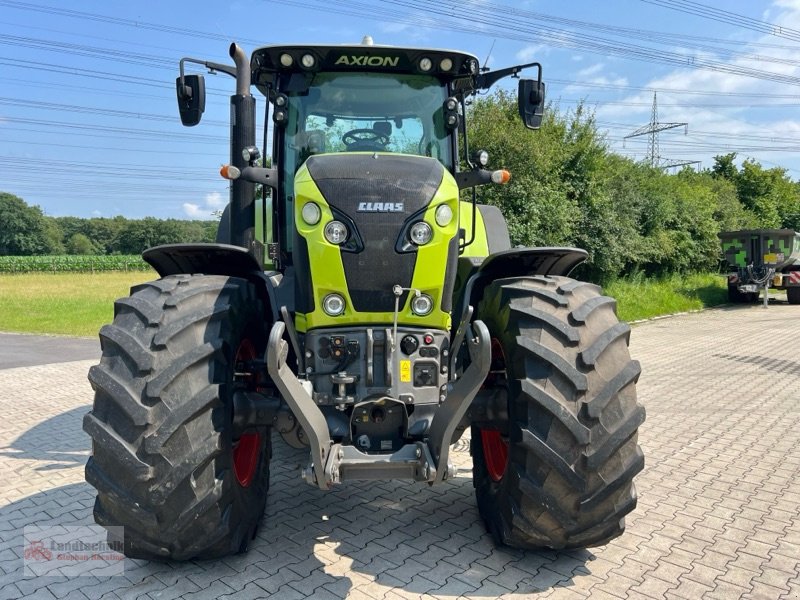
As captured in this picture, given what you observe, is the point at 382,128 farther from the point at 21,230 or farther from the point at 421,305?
the point at 21,230

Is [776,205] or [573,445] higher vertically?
[776,205]

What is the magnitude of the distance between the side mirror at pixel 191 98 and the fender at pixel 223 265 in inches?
44.3

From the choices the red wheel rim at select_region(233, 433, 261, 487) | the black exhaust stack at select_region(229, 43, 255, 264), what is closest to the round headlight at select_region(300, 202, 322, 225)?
the red wheel rim at select_region(233, 433, 261, 487)

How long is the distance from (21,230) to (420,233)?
337 ft

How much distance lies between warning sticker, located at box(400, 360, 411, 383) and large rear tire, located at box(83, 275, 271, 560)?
86cm

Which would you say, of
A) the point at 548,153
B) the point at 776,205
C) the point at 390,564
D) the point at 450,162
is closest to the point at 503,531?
the point at 390,564

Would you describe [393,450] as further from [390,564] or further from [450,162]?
[450,162]

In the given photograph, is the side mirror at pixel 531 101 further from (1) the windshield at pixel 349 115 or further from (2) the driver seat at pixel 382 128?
(2) the driver seat at pixel 382 128

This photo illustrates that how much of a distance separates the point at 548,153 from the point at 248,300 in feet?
40.0

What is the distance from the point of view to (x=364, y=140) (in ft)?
13.0

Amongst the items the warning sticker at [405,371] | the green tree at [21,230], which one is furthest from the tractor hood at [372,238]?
the green tree at [21,230]

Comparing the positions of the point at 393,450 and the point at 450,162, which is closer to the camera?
the point at 393,450

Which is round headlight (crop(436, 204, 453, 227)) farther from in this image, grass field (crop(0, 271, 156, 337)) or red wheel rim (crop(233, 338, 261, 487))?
grass field (crop(0, 271, 156, 337))

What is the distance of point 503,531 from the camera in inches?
133
